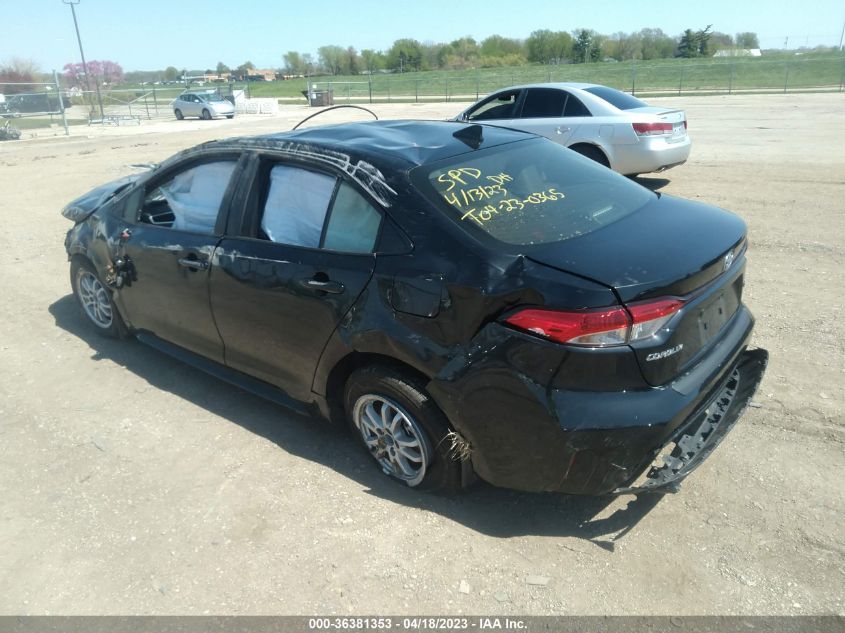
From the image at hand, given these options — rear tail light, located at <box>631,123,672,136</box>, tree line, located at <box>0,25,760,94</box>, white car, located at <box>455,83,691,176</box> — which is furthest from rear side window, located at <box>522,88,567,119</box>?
tree line, located at <box>0,25,760,94</box>

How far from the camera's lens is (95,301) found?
5.06 metres

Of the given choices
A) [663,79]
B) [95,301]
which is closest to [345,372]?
[95,301]

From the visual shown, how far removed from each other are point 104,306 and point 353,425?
2763 millimetres

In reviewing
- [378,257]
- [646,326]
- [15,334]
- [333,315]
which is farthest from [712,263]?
[15,334]

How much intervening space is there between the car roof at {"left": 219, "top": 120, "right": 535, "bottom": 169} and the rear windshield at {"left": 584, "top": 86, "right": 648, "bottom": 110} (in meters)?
6.33

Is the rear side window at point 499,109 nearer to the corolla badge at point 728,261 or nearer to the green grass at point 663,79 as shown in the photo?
the corolla badge at point 728,261

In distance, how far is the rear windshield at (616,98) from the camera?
937 centimetres

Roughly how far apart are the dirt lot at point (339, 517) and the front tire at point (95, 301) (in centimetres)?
23

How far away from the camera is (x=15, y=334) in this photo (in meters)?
5.38

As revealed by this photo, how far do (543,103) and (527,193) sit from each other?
727 cm

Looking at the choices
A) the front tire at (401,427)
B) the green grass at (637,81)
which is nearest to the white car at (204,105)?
the green grass at (637,81)

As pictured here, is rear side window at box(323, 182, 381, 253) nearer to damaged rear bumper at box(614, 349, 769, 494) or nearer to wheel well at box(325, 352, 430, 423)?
wheel well at box(325, 352, 430, 423)

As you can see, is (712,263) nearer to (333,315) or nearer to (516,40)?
(333,315)

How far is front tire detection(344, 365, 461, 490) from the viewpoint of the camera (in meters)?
2.88
